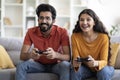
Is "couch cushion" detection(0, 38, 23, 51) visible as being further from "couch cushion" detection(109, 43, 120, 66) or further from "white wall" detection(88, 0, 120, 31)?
"white wall" detection(88, 0, 120, 31)

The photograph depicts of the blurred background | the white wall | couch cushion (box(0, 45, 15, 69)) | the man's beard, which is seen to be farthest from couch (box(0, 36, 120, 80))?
the white wall

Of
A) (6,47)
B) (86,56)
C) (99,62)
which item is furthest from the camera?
(6,47)

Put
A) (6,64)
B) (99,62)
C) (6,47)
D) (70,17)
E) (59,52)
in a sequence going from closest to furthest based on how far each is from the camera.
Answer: (99,62) → (59,52) → (6,64) → (6,47) → (70,17)

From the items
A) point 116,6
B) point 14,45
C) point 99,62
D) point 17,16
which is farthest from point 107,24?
point 99,62

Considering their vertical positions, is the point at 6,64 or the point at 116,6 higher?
the point at 116,6

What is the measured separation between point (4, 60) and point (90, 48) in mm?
1012

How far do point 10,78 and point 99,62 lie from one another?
897mm

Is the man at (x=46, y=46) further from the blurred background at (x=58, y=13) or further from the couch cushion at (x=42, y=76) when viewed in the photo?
the blurred background at (x=58, y=13)

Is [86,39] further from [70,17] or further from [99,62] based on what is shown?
[70,17]

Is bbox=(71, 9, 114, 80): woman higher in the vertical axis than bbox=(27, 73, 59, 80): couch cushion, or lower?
higher

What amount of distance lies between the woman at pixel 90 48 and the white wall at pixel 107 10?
2533 millimetres

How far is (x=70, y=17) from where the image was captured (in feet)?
15.8

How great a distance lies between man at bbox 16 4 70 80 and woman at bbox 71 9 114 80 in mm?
113

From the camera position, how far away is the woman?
7.30 ft
